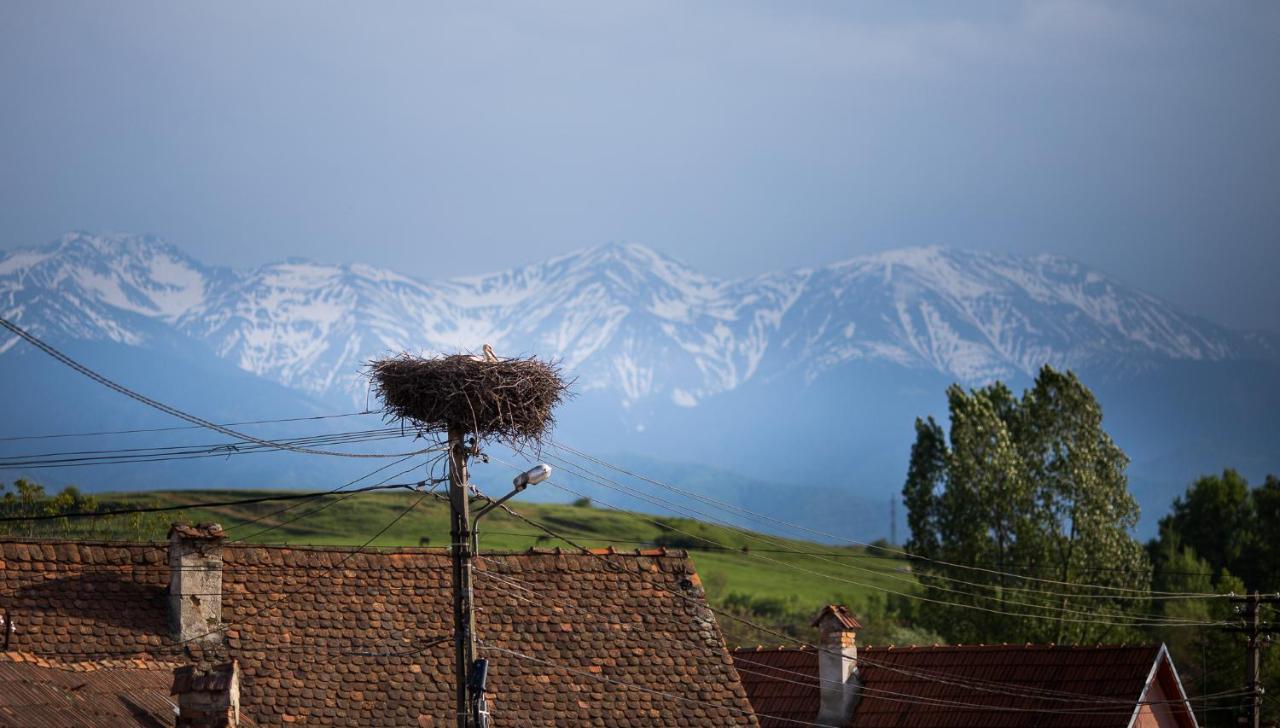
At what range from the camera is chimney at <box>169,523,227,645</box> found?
968 inches

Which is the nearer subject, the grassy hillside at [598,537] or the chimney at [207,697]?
the chimney at [207,697]

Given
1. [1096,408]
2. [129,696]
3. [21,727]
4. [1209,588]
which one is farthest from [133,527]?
[1209,588]

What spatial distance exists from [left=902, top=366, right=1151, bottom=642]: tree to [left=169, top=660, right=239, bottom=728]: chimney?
4790 cm

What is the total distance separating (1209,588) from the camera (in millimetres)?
93000

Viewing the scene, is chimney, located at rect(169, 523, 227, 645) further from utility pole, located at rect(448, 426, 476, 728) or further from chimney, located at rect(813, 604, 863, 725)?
chimney, located at rect(813, 604, 863, 725)

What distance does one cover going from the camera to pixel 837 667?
3628 centimetres

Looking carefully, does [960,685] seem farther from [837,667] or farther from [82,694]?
[82,694]

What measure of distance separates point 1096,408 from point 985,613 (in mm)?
11160

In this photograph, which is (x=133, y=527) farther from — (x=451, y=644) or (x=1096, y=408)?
(x=1096, y=408)

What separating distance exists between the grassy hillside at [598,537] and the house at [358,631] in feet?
197

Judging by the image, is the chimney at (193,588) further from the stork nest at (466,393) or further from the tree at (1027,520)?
the tree at (1027,520)

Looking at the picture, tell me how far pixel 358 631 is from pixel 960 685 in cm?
1511

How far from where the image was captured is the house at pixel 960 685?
33156mm

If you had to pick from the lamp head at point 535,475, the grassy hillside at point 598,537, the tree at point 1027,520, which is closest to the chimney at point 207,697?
the lamp head at point 535,475
